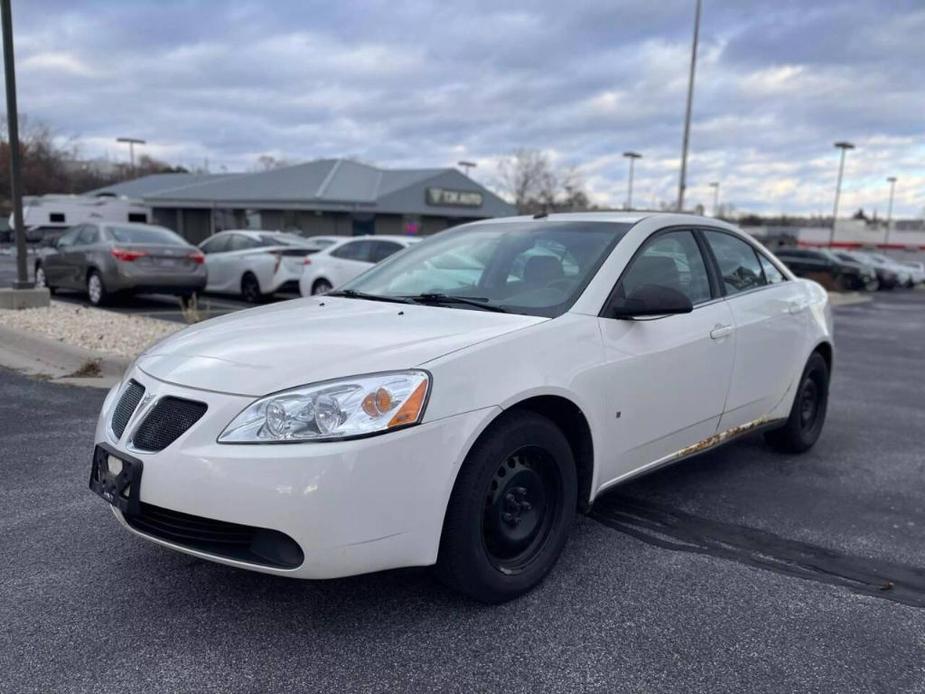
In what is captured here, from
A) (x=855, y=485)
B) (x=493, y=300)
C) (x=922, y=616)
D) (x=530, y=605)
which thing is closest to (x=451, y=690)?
(x=530, y=605)

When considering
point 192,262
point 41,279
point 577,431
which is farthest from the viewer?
point 41,279

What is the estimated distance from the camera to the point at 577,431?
337cm

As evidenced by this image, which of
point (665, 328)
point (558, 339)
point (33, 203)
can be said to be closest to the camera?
point (558, 339)

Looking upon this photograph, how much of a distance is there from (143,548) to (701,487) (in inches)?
126

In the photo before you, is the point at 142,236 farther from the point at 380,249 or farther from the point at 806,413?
the point at 806,413

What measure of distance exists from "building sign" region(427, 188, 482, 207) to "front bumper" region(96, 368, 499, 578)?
33.7m

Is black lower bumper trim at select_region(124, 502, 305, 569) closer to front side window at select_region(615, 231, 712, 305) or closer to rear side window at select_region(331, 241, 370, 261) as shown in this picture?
front side window at select_region(615, 231, 712, 305)

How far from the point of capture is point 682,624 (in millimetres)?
2990

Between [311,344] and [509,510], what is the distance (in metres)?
1.03

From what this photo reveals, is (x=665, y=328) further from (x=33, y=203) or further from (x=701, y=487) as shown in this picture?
(x=33, y=203)

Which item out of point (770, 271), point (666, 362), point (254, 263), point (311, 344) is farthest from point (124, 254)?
point (666, 362)

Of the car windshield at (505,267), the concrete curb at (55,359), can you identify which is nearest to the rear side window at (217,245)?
the concrete curb at (55,359)

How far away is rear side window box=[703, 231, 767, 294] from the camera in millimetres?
4509

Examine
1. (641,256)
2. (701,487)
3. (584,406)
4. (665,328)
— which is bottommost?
(701,487)
